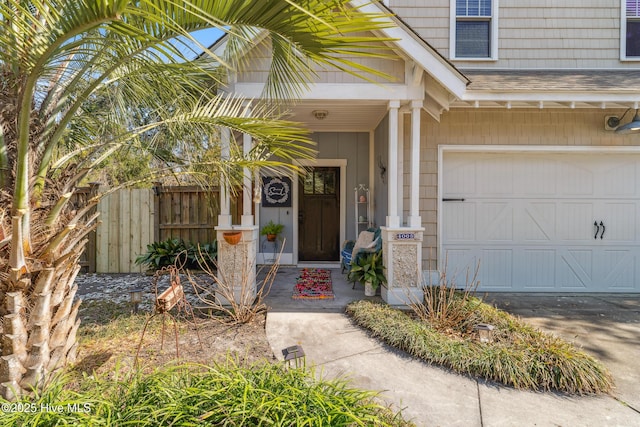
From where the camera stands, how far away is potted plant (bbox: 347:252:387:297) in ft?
15.1

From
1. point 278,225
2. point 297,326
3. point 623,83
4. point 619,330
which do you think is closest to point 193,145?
point 297,326

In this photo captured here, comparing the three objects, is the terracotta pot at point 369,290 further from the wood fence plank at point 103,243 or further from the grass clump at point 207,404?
the wood fence plank at point 103,243

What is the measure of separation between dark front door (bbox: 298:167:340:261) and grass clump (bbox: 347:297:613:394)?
3.29m

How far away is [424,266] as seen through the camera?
542 centimetres

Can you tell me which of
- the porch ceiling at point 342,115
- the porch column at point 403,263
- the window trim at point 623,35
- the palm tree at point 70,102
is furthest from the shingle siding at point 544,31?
the palm tree at point 70,102

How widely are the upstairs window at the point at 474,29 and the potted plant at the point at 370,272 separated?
3601 mm

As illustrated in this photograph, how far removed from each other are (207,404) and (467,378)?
6.75ft

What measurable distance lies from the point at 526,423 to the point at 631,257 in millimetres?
4753

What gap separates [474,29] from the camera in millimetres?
5645

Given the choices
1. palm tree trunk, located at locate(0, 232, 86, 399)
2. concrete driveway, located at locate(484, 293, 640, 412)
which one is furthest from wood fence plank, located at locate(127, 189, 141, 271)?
concrete driveway, located at locate(484, 293, 640, 412)

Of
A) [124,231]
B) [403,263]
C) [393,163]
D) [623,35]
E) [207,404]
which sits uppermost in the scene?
[623,35]

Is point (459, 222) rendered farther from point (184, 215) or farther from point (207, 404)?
point (184, 215)

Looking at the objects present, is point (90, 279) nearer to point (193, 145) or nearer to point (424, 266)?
point (193, 145)

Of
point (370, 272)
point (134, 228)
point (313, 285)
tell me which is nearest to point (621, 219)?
point (370, 272)
